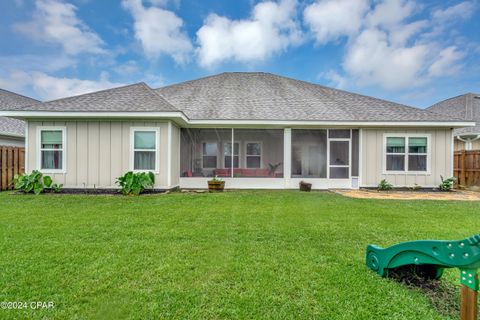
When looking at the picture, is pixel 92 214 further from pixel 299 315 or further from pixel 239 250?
pixel 299 315

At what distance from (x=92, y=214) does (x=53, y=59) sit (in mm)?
→ 14044

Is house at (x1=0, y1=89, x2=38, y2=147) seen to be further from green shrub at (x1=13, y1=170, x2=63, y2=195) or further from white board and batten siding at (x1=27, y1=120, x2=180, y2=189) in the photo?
green shrub at (x1=13, y1=170, x2=63, y2=195)

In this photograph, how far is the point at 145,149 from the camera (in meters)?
9.47

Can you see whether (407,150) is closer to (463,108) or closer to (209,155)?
(209,155)

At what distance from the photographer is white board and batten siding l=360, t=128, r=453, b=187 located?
1046cm

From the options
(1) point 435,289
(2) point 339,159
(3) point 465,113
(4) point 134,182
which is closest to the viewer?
(1) point 435,289

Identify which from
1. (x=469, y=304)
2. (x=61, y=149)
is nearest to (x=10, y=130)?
(x=61, y=149)

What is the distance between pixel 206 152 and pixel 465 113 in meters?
16.3

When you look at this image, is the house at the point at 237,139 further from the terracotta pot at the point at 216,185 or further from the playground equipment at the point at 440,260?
the playground equipment at the point at 440,260

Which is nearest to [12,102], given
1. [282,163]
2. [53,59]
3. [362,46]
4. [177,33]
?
[53,59]

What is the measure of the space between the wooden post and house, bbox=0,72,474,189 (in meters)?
8.54

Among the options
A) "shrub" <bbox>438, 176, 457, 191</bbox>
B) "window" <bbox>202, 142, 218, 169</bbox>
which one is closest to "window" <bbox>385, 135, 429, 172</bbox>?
"shrub" <bbox>438, 176, 457, 191</bbox>

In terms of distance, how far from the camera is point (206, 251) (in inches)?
145

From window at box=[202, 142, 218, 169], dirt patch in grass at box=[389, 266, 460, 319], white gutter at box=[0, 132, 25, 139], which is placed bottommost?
dirt patch in grass at box=[389, 266, 460, 319]
